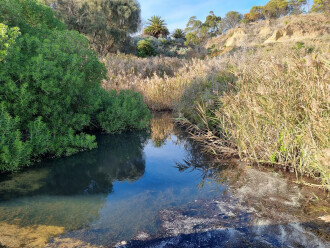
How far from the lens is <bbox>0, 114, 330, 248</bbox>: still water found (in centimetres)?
295

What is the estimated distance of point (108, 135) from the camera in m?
8.83

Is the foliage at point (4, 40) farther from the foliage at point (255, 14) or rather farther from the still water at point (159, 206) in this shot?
the foliage at point (255, 14)

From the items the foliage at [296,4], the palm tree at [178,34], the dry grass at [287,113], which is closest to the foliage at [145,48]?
the palm tree at [178,34]

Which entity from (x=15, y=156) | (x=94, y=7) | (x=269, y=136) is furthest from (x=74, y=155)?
(x=94, y=7)

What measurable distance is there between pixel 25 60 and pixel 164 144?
13.4ft

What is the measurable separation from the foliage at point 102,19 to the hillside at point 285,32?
11.4m

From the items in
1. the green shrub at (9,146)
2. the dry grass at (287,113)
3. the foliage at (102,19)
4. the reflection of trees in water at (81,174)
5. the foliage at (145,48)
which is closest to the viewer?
the dry grass at (287,113)

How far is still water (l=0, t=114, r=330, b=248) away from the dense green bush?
54 cm

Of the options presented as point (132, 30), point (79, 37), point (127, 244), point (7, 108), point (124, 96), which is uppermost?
point (132, 30)

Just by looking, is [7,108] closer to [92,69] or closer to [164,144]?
[92,69]

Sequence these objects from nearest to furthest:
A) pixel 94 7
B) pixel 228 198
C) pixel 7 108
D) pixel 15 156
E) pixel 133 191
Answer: pixel 228 198 → pixel 133 191 → pixel 15 156 → pixel 7 108 → pixel 94 7

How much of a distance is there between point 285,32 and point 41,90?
24551 mm

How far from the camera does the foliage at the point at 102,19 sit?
90.9ft

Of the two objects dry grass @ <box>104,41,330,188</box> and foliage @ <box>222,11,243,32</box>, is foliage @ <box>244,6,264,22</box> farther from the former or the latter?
dry grass @ <box>104,41,330,188</box>
